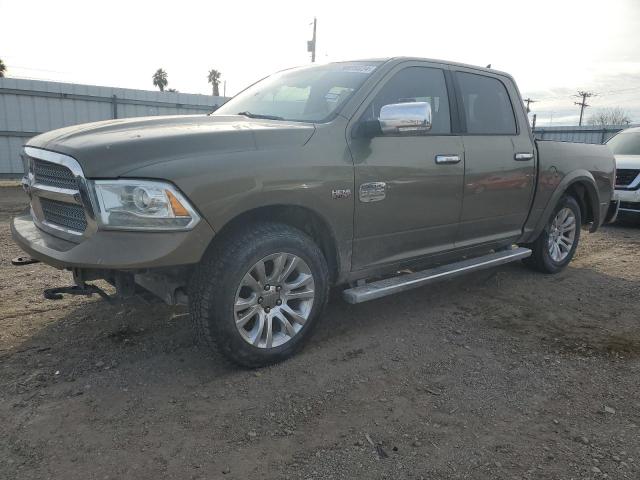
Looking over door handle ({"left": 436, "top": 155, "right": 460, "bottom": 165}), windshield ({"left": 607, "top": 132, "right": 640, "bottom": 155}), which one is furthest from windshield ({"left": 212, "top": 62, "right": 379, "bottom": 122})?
windshield ({"left": 607, "top": 132, "right": 640, "bottom": 155})

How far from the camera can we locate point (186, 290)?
3059mm

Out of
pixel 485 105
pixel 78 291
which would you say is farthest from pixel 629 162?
pixel 78 291

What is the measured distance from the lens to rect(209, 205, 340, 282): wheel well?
3041 millimetres

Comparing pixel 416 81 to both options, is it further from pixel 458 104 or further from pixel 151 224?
pixel 151 224

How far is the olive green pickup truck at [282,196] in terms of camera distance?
2.69 metres

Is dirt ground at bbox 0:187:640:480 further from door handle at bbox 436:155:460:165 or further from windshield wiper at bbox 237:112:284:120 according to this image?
windshield wiper at bbox 237:112:284:120

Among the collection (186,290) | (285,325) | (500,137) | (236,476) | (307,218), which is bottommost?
(236,476)

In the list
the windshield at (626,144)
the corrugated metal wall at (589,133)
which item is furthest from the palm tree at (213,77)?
the windshield at (626,144)

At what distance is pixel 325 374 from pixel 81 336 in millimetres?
1790

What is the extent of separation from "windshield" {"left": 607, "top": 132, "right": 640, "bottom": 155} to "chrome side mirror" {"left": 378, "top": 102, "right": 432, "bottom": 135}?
321 inches

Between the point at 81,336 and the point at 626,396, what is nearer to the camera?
the point at 626,396

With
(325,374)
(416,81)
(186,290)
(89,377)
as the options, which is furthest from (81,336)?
(416,81)

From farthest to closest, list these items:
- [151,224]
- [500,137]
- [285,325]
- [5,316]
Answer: [500,137], [5,316], [285,325], [151,224]

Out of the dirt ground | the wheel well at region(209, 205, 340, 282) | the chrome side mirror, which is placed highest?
the chrome side mirror
